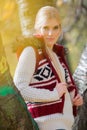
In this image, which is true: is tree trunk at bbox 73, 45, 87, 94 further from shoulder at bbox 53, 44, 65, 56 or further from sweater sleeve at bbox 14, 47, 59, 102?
sweater sleeve at bbox 14, 47, 59, 102

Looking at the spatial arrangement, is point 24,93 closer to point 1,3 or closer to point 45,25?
point 45,25

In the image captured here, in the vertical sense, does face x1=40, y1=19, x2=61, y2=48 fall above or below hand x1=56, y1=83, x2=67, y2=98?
above

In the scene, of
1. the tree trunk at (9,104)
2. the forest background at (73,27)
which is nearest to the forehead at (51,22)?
the tree trunk at (9,104)

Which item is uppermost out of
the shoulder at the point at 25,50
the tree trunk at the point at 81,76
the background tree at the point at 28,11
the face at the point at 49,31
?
the shoulder at the point at 25,50

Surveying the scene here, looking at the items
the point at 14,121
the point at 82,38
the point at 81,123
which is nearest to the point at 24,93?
the point at 14,121

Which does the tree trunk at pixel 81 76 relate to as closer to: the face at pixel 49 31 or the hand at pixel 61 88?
the face at pixel 49 31

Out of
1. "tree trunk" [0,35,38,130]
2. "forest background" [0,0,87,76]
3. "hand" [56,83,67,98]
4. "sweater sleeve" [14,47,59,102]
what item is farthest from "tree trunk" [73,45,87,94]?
"tree trunk" [0,35,38,130]

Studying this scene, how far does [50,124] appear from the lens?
2.04m

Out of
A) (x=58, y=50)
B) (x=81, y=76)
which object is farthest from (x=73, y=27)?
(x=58, y=50)

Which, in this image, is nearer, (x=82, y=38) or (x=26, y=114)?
(x=26, y=114)

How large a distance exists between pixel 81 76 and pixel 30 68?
5.04ft

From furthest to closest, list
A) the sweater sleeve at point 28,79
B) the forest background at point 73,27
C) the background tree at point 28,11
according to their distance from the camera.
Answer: the forest background at point 73,27, the background tree at point 28,11, the sweater sleeve at point 28,79

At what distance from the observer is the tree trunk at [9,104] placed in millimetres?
1647

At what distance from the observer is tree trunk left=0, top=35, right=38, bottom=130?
1.65 meters
